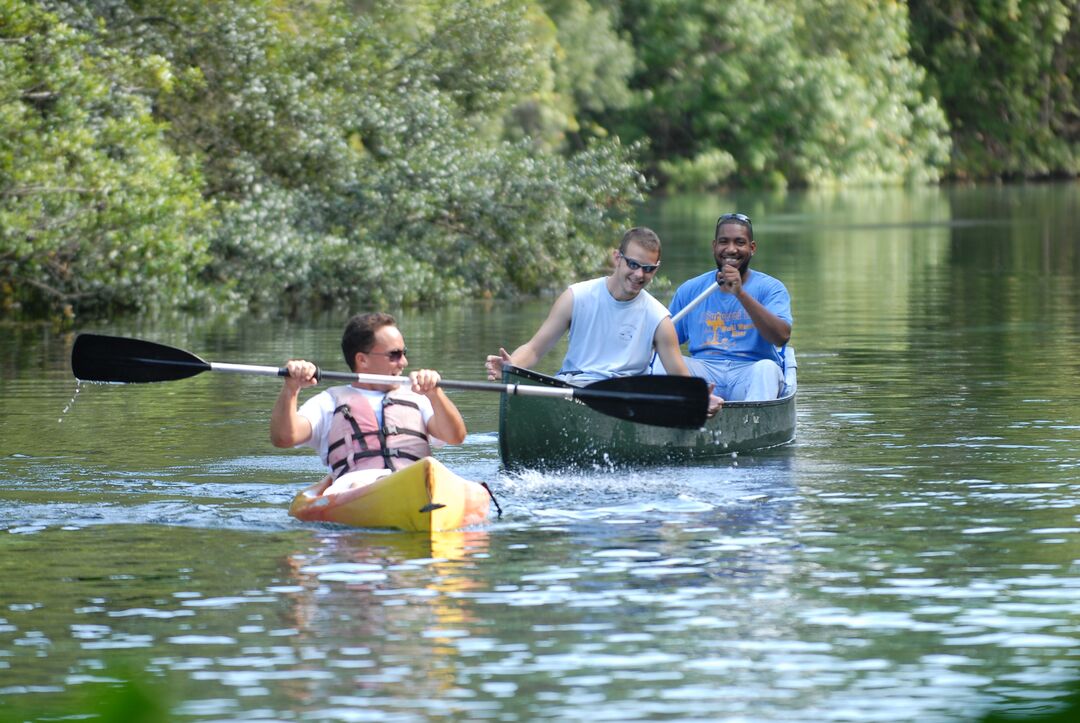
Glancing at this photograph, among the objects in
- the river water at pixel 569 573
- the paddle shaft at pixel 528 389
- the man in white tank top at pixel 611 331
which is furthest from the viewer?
the man in white tank top at pixel 611 331

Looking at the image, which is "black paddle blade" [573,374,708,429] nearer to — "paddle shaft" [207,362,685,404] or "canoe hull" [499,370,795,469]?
"paddle shaft" [207,362,685,404]

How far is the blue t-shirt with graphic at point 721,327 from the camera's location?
37.6ft

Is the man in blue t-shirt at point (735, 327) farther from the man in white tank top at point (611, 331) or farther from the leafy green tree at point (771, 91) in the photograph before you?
the leafy green tree at point (771, 91)

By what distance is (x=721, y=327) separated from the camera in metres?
11.5

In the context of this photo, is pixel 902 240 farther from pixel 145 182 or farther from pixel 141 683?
pixel 141 683

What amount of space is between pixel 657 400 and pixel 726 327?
1965mm

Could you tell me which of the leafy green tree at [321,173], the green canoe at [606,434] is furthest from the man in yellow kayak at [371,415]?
the leafy green tree at [321,173]

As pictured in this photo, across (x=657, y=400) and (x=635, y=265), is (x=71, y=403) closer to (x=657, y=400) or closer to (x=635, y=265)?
(x=635, y=265)

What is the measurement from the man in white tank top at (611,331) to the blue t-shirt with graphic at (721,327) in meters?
0.89

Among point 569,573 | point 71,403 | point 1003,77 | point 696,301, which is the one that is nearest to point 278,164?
point 71,403

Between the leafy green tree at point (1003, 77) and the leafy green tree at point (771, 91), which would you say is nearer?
the leafy green tree at point (771, 91)

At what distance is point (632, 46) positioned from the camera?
56688 mm

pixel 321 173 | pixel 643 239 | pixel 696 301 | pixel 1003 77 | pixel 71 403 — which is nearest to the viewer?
pixel 643 239

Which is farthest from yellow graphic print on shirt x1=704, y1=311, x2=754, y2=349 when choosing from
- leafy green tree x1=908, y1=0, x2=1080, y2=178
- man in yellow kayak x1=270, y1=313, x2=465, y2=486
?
leafy green tree x1=908, y1=0, x2=1080, y2=178
